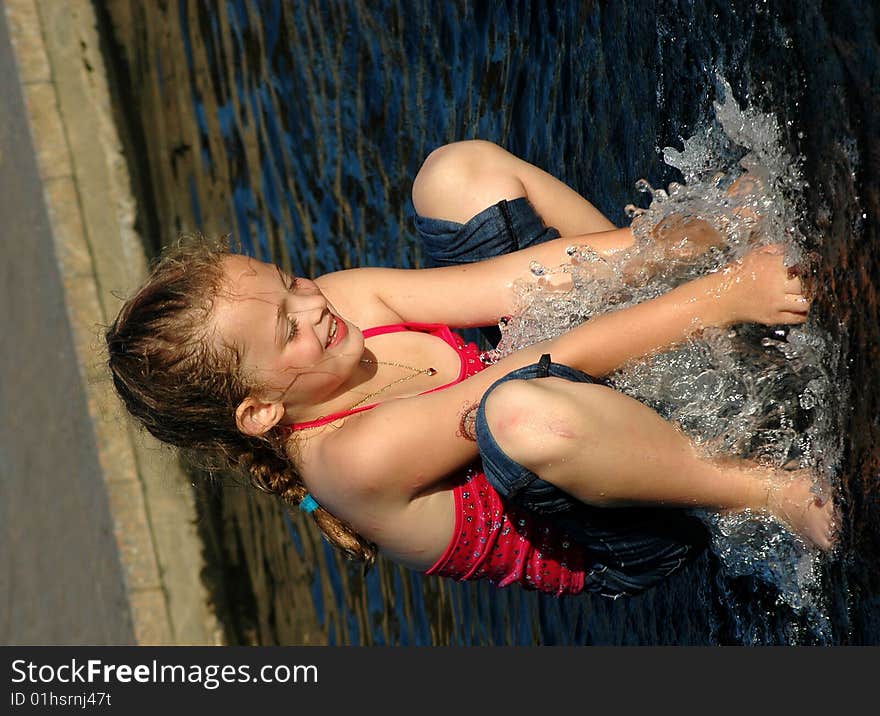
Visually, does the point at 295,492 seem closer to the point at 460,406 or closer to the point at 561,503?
the point at 460,406

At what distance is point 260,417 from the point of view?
2.21 m

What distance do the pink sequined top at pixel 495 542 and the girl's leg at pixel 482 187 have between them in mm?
303

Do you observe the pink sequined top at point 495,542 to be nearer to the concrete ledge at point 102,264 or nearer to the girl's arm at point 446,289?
the girl's arm at point 446,289

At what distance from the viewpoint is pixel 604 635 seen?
3.00 meters

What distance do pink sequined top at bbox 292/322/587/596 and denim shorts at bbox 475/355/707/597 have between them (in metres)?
0.05

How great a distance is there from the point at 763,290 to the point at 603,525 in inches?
20.0

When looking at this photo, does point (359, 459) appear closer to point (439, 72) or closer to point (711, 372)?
point (711, 372)

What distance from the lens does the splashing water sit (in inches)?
81.2

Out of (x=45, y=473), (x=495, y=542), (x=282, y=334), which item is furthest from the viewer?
(x=45, y=473)

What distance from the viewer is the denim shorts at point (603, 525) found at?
201 centimetres

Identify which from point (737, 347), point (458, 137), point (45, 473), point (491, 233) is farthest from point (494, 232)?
point (45, 473)

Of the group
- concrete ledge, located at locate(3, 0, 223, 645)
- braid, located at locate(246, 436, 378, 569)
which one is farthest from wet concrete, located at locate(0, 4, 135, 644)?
braid, located at locate(246, 436, 378, 569)

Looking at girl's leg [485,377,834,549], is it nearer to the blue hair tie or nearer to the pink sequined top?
the pink sequined top

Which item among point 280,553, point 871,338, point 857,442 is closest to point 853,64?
point 871,338
